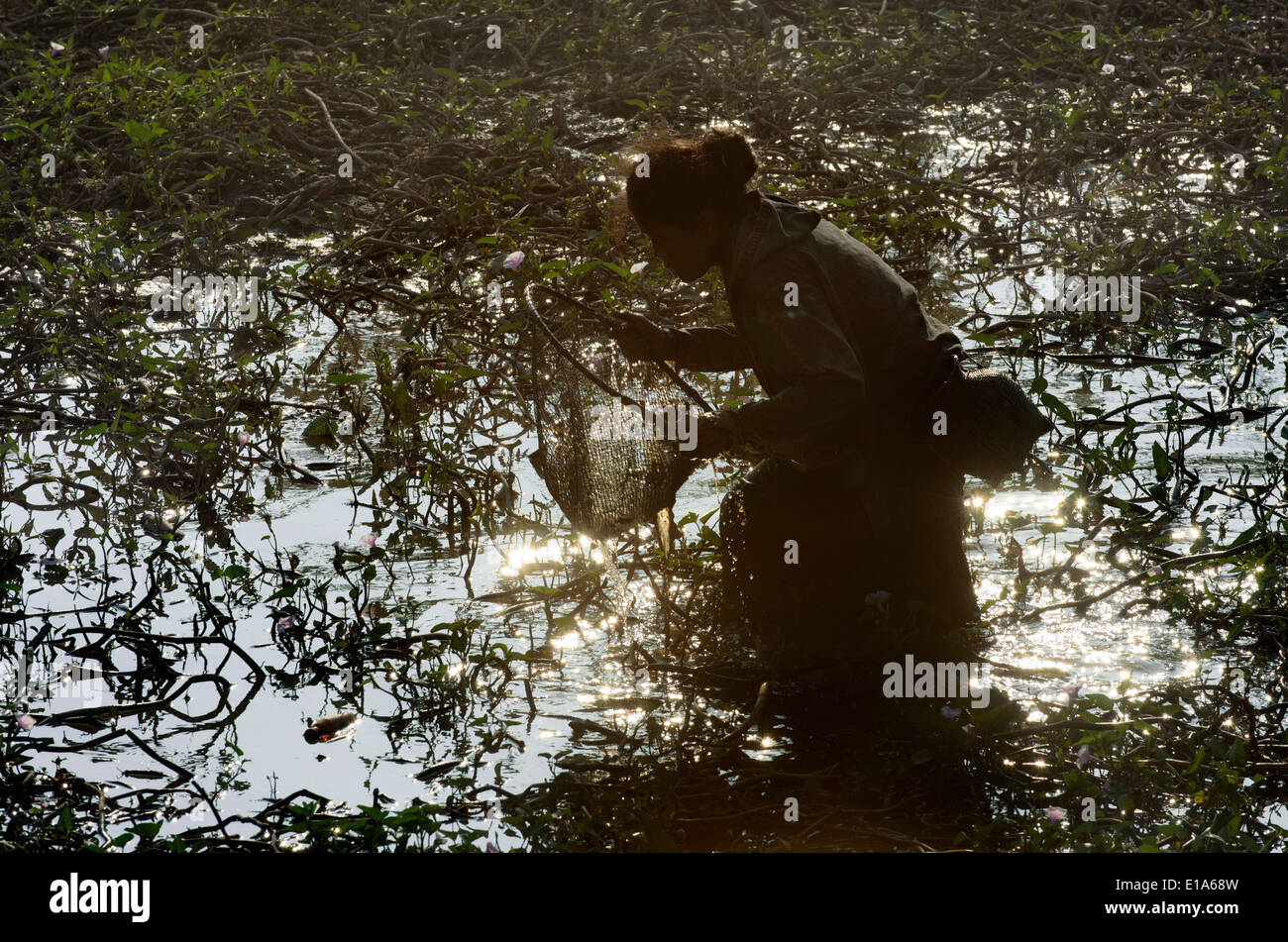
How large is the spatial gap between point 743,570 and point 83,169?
5341 mm

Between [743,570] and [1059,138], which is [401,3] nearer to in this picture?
[1059,138]

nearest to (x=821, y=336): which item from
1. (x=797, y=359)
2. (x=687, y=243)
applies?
(x=797, y=359)

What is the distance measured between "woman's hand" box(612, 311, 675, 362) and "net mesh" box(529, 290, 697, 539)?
0.42 feet

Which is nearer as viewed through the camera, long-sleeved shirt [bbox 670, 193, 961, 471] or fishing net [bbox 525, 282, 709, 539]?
long-sleeved shirt [bbox 670, 193, 961, 471]

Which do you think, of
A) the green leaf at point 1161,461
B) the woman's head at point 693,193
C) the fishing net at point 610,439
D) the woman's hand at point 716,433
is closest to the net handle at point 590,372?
the fishing net at point 610,439

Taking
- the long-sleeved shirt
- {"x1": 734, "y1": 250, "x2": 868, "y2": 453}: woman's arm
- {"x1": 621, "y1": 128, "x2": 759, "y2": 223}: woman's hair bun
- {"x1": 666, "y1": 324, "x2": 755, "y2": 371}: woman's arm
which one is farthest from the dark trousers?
{"x1": 621, "y1": 128, "x2": 759, "y2": 223}: woman's hair bun

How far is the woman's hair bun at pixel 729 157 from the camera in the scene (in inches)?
154

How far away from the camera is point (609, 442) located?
4.09 m

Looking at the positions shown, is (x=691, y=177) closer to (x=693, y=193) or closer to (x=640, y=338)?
(x=693, y=193)

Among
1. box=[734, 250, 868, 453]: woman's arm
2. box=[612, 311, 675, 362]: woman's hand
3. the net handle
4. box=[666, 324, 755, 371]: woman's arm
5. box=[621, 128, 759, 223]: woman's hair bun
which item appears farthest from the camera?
box=[666, 324, 755, 371]: woman's arm

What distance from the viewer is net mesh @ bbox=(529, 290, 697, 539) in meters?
3.96

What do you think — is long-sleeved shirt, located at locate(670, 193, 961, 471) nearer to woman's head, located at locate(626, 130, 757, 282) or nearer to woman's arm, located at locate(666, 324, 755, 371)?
woman's head, located at locate(626, 130, 757, 282)

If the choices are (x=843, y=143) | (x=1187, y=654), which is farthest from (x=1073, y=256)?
(x=1187, y=654)
